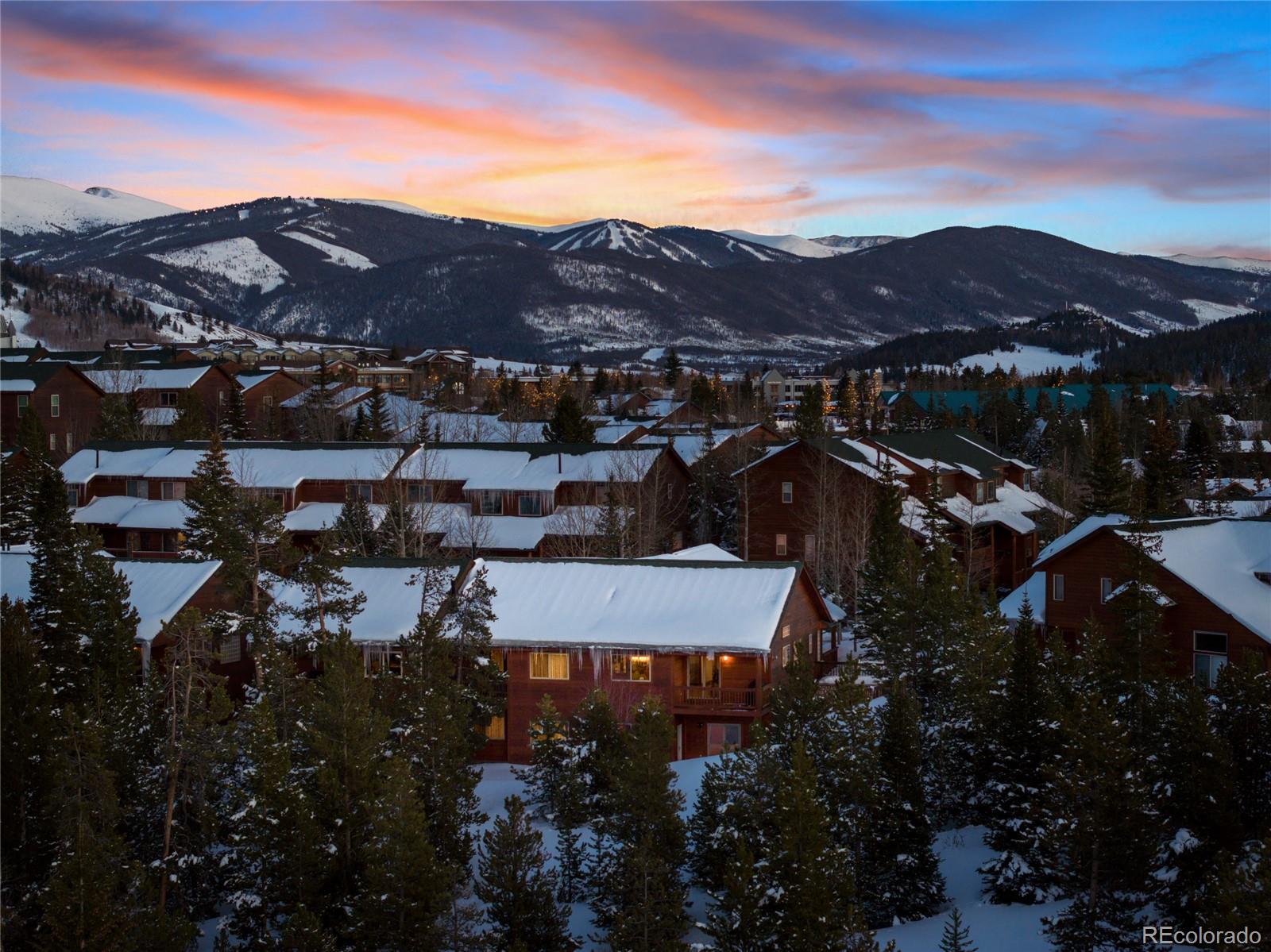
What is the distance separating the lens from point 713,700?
36.8 metres

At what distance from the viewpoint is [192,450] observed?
67.9 m

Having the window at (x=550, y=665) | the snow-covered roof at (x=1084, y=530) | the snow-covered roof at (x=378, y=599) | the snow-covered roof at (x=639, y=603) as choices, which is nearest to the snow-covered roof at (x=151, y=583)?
the snow-covered roof at (x=378, y=599)

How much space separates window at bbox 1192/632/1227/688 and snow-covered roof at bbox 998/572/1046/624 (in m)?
6.57

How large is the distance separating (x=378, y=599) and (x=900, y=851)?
20044 millimetres

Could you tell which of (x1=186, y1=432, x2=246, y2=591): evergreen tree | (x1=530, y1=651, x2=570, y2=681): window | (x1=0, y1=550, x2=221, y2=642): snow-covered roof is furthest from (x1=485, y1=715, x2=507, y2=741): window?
(x1=0, y1=550, x2=221, y2=642): snow-covered roof

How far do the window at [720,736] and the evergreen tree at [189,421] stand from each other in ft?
164

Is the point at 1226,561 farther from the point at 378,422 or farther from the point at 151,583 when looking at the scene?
the point at 378,422

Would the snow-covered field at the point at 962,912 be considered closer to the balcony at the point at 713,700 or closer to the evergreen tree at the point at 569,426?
the balcony at the point at 713,700

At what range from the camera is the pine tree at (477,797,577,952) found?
2584 cm

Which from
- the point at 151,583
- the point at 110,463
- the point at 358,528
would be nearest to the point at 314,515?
the point at 358,528

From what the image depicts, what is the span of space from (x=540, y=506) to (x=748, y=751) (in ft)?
122

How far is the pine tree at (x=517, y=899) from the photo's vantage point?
84.8 feet

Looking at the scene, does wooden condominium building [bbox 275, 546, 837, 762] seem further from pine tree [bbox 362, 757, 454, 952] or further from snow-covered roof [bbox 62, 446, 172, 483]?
snow-covered roof [bbox 62, 446, 172, 483]

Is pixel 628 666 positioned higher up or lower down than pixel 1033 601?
lower down
